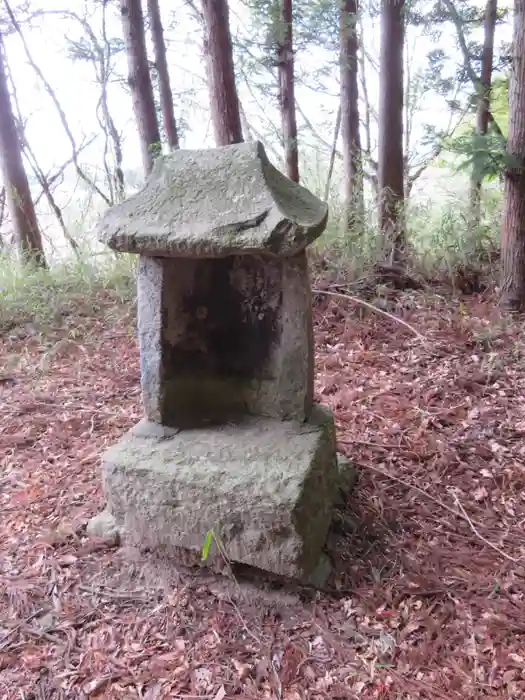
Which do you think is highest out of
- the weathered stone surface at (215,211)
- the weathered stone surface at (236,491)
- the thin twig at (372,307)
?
the weathered stone surface at (215,211)

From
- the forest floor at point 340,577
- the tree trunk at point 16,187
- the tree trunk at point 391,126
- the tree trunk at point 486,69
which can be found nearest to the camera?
the forest floor at point 340,577

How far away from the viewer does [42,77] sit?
6.73 metres

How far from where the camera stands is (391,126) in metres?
4.72

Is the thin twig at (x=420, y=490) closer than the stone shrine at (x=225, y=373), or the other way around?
the stone shrine at (x=225, y=373)

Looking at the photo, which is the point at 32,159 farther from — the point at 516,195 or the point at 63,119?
the point at 516,195

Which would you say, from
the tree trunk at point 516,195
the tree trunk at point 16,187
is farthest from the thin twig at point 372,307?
the tree trunk at point 16,187

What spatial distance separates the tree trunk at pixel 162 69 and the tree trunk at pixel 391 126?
2296 millimetres

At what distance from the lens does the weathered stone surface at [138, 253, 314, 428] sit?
2125mm

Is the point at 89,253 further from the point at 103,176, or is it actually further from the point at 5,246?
the point at 103,176

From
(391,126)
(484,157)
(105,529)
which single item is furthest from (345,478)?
(391,126)

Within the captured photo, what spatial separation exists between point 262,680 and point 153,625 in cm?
46

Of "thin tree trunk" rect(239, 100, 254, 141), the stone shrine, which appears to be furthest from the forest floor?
"thin tree trunk" rect(239, 100, 254, 141)

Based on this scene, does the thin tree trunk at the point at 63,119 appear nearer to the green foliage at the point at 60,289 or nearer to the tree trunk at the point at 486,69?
the green foliage at the point at 60,289

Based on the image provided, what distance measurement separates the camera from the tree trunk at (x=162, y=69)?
5922mm
